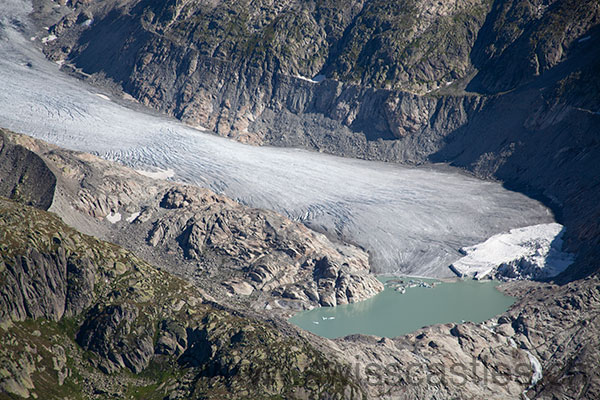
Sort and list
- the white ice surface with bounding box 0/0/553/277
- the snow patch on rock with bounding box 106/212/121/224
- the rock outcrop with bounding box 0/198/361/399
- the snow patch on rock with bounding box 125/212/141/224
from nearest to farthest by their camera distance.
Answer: the rock outcrop with bounding box 0/198/361/399 < the snow patch on rock with bounding box 106/212/121/224 < the snow patch on rock with bounding box 125/212/141/224 < the white ice surface with bounding box 0/0/553/277

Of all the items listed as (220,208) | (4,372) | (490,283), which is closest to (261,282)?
(220,208)

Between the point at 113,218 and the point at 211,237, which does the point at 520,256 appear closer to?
the point at 211,237

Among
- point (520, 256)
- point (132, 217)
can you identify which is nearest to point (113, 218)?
point (132, 217)

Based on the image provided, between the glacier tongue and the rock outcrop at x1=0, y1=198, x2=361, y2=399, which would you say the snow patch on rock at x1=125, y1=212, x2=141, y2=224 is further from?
the glacier tongue

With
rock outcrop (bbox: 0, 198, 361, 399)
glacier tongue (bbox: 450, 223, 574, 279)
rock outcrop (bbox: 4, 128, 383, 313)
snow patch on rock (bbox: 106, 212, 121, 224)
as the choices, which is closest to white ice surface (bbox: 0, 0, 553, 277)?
glacier tongue (bbox: 450, 223, 574, 279)

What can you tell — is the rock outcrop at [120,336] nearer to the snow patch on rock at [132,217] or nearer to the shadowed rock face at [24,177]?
the shadowed rock face at [24,177]

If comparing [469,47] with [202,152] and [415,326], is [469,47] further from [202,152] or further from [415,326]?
[415,326]
